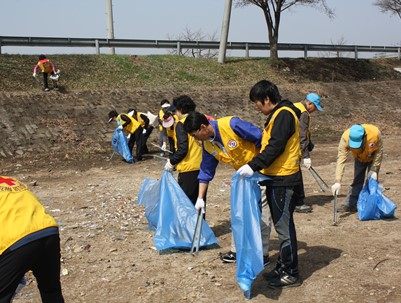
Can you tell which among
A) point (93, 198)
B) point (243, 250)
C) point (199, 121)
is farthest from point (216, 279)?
point (93, 198)

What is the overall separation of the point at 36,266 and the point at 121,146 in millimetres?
9664

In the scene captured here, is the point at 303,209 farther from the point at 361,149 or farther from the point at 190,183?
the point at 190,183

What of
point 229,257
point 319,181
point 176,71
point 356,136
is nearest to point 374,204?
point 356,136

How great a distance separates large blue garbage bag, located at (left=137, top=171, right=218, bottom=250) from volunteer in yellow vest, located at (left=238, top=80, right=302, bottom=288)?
137 centimetres

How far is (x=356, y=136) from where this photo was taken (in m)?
5.98

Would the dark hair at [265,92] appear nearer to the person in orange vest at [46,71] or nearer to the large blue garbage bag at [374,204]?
the large blue garbage bag at [374,204]

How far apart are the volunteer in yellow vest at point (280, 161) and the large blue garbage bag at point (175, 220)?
1371 mm

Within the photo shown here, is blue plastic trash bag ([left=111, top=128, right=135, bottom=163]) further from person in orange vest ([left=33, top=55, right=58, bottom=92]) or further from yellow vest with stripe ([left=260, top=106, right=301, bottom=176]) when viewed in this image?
yellow vest with stripe ([left=260, top=106, right=301, bottom=176])

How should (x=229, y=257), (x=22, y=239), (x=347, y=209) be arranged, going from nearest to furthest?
1. (x=22, y=239)
2. (x=229, y=257)
3. (x=347, y=209)

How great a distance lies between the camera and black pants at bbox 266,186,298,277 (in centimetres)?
423

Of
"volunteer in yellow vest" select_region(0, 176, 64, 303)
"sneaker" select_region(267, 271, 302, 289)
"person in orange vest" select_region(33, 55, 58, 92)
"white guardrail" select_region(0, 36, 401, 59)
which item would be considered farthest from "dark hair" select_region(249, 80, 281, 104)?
"white guardrail" select_region(0, 36, 401, 59)

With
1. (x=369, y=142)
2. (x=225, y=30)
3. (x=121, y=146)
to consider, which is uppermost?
(x=225, y=30)

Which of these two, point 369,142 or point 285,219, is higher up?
point 369,142

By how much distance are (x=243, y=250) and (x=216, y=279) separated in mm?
612
